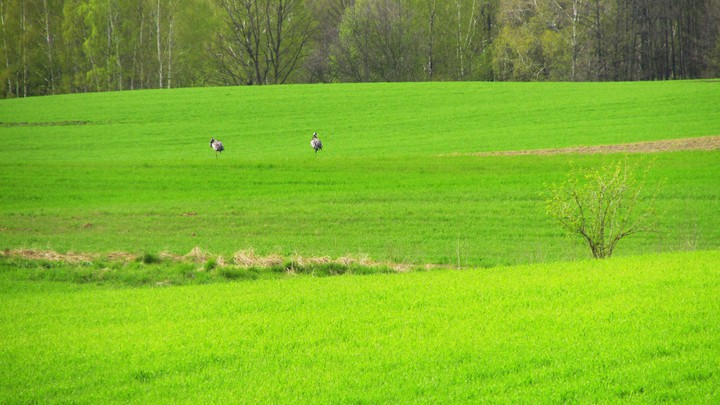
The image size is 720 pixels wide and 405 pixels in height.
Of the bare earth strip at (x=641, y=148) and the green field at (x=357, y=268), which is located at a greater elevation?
the bare earth strip at (x=641, y=148)

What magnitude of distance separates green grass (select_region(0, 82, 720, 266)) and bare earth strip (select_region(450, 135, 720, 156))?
225 centimetres

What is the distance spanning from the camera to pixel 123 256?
19.8 m

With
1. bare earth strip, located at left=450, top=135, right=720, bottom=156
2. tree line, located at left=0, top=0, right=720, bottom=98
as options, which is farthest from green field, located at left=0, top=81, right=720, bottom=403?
tree line, located at left=0, top=0, right=720, bottom=98

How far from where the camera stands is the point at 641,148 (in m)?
37.7

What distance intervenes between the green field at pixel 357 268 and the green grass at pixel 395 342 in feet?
0.12

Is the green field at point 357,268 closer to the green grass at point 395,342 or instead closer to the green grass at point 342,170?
the green grass at point 395,342

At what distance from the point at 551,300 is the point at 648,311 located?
150 cm

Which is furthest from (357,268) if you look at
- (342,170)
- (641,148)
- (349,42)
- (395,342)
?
(349,42)

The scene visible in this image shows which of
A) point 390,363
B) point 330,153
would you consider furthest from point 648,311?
point 330,153

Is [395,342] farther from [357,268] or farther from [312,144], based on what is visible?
[312,144]

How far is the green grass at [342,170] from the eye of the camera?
76.6 feet

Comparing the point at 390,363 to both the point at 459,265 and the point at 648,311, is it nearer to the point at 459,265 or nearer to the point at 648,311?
the point at 648,311

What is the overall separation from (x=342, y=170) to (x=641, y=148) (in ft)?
49.1

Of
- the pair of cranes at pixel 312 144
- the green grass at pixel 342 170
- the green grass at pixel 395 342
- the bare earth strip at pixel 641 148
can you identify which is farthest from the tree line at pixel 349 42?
the green grass at pixel 395 342
